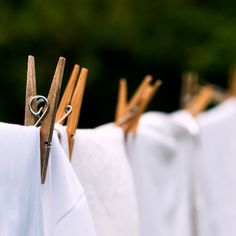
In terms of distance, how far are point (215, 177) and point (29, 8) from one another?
3.48 metres

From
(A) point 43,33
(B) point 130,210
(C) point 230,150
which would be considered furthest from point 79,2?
(B) point 130,210

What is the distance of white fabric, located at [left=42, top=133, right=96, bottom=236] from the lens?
117cm

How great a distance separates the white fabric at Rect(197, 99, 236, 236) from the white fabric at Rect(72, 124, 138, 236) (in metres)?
0.79

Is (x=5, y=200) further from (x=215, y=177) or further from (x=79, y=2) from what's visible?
(x=79, y=2)

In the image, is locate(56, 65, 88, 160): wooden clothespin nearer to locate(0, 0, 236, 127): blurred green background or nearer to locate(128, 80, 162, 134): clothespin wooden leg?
locate(128, 80, 162, 134): clothespin wooden leg

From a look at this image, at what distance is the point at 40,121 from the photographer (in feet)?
3.76

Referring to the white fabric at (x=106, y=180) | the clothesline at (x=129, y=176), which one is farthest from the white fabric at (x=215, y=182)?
the white fabric at (x=106, y=180)

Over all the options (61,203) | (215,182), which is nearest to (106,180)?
(61,203)

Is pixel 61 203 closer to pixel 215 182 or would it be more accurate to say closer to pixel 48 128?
pixel 48 128

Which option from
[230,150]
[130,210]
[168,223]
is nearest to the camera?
[130,210]

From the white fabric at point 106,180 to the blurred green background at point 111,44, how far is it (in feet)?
12.9

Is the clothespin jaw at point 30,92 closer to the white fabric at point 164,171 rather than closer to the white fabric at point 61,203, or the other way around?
the white fabric at point 61,203

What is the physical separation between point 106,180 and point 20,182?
1.16 feet

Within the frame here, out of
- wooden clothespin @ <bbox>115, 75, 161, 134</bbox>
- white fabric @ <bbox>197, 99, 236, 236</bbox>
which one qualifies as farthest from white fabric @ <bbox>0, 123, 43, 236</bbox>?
white fabric @ <bbox>197, 99, 236, 236</bbox>
